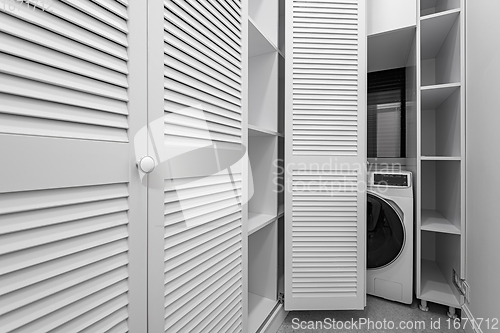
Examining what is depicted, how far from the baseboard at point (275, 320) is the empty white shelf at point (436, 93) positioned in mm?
1744

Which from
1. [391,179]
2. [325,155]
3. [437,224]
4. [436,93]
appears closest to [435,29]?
[436,93]

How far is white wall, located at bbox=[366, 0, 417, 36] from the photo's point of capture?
165 centimetres

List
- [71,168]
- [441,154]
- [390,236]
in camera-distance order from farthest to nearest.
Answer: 1. [441,154]
2. [390,236]
3. [71,168]

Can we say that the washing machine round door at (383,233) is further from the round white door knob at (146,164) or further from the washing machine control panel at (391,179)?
the round white door knob at (146,164)

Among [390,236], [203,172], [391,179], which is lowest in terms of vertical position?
[390,236]

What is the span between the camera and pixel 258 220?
155 cm

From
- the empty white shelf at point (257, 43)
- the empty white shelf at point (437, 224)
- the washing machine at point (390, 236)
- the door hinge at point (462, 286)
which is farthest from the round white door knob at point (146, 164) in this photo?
the door hinge at point (462, 286)

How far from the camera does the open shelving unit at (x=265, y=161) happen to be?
1.64 metres

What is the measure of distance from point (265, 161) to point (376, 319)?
1.26 metres

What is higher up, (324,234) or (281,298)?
(324,234)

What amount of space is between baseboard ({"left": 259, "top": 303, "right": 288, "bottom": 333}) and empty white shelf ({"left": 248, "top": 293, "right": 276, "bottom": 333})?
3 cm

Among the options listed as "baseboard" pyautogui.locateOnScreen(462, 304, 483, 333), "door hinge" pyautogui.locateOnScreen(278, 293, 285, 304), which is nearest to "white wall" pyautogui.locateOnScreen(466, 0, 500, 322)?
"baseboard" pyautogui.locateOnScreen(462, 304, 483, 333)

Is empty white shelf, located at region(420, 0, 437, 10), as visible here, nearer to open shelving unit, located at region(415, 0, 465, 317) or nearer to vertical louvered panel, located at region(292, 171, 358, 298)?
open shelving unit, located at region(415, 0, 465, 317)

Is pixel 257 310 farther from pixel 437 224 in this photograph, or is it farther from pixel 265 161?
pixel 437 224
